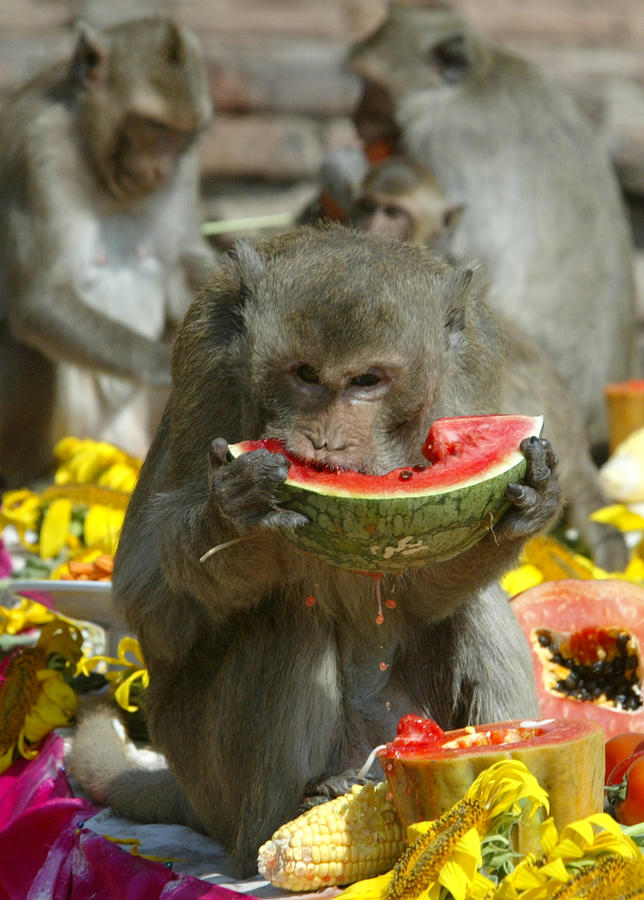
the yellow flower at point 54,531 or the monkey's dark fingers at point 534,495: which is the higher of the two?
the monkey's dark fingers at point 534,495

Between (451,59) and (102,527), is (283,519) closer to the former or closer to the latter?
(102,527)

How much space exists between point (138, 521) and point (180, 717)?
446mm

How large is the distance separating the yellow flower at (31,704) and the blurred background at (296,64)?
5.06 meters

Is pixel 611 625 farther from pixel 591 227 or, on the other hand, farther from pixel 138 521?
pixel 591 227

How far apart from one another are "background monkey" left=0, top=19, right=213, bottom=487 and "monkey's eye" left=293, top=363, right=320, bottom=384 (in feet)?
13.2

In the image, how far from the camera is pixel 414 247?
3217 mm

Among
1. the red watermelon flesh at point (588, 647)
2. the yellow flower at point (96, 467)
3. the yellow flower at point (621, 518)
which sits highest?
the red watermelon flesh at point (588, 647)

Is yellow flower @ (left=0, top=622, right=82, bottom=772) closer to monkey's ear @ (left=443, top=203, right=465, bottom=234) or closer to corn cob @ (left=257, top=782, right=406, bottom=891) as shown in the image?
corn cob @ (left=257, top=782, right=406, bottom=891)

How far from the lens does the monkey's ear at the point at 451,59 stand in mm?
7848

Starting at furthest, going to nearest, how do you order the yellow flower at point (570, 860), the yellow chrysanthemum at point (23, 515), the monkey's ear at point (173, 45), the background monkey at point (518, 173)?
1. the background monkey at point (518, 173)
2. the monkey's ear at point (173, 45)
3. the yellow chrysanthemum at point (23, 515)
4. the yellow flower at point (570, 860)

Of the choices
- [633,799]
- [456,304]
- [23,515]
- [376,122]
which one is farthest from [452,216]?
[633,799]

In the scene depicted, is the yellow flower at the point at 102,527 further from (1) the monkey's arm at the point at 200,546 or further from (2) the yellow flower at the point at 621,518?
(2) the yellow flower at the point at 621,518

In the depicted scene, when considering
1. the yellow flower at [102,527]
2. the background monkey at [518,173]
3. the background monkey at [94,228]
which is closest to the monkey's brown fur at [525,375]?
the background monkey at [518,173]

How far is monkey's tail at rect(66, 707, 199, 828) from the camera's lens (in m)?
3.30
